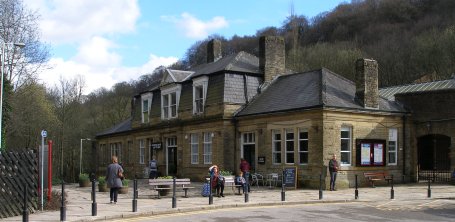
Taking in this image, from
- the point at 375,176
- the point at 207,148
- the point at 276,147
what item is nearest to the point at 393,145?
the point at 375,176

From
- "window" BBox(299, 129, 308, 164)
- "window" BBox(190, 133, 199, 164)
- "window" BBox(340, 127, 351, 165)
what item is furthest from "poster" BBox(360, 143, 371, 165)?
"window" BBox(190, 133, 199, 164)

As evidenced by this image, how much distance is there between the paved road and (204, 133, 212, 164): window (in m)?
15.4

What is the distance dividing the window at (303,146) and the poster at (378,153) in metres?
4.03

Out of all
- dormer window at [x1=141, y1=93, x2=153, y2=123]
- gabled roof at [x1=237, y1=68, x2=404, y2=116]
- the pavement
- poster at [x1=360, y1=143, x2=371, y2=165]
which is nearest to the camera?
the pavement

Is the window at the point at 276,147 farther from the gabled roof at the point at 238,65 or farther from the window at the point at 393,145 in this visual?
the window at the point at 393,145

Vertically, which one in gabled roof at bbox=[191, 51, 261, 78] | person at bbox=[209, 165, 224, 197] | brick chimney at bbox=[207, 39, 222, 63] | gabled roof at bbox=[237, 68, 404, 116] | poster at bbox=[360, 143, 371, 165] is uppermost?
brick chimney at bbox=[207, 39, 222, 63]

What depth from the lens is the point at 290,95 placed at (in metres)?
31.1

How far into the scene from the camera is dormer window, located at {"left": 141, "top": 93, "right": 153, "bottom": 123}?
1703 inches

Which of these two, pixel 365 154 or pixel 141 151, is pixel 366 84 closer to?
pixel 365 154

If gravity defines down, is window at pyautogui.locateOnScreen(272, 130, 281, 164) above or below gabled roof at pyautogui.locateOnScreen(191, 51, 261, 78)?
below

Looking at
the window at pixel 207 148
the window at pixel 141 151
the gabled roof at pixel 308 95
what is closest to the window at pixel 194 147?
the window at pixel 207 148

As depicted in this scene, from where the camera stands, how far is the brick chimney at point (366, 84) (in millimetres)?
29500

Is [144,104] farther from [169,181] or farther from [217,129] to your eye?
[169,181]

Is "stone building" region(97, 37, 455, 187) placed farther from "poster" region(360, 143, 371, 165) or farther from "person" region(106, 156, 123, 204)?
"person" region(106, 156, 123, 204)
